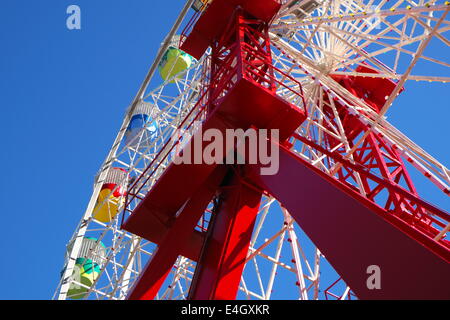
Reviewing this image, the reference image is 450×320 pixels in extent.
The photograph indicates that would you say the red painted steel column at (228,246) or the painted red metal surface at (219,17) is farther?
the painted red metal surface at (219,17)

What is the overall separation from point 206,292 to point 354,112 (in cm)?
527

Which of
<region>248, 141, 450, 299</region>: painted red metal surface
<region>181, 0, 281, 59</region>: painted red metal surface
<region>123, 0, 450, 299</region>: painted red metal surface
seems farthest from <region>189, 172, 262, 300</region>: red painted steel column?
<region>181, 0, 281, 59</region>: painted red metal surface

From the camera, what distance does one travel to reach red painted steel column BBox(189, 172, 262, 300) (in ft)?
26.6

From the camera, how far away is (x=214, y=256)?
8.44m

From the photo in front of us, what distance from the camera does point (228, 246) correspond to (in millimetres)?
8367

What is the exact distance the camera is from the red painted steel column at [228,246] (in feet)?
26.6

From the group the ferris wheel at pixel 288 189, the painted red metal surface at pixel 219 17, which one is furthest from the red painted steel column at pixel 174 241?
the painted red metal surface at pixel 219 17

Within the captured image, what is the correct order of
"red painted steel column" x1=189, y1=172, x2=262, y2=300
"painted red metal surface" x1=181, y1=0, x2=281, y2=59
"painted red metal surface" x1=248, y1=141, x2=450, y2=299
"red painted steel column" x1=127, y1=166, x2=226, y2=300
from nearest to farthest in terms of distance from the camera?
"painted red metal surface" x1=248, y1=141, x2=450, y2=299 < "red painted steel column" x1=189, y1=172, x2=262, y2=300 < "red painted steel column" x1=127, y1=166, x2=226, y2=300 < "painted red metal surface" x1=181, y1=0, x2=281, y2=59

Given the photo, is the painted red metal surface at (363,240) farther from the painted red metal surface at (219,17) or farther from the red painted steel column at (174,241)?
the painted red metal surface at (219,17)

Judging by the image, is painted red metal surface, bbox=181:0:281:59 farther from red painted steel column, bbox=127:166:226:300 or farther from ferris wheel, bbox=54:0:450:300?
red painted steel column, bbox=127:166:226:300

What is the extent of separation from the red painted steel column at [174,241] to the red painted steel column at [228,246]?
36 centimetres

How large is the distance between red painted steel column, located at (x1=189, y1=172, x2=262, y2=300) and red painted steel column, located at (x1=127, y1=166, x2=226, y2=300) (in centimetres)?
36
